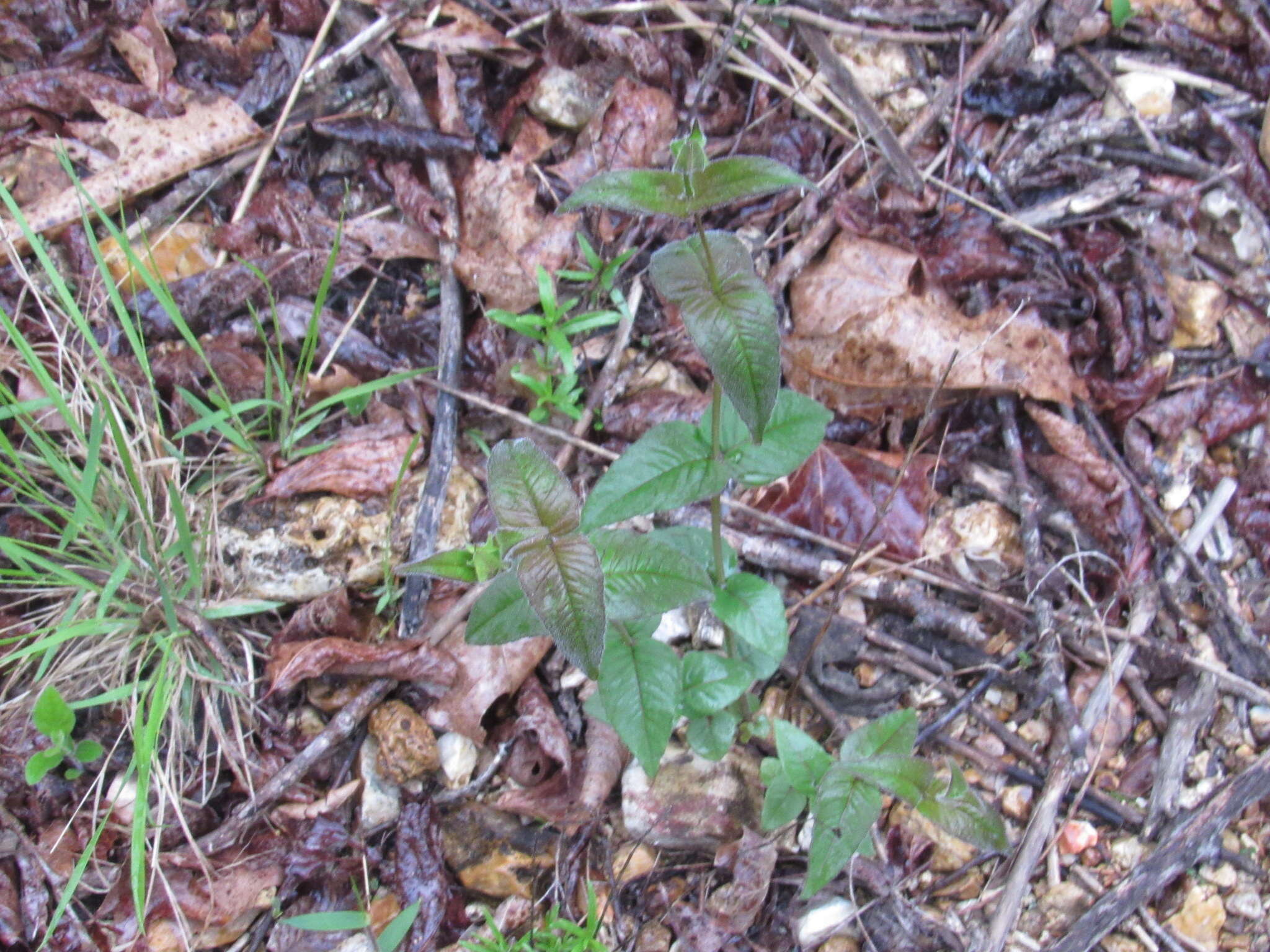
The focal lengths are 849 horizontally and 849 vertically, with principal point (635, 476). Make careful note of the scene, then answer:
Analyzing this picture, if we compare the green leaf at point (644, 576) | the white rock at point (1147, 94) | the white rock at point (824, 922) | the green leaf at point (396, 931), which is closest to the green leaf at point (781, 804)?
the white rock at point (824, 922)

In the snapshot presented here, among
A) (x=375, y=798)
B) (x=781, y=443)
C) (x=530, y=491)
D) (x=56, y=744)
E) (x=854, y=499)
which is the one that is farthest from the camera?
(x=854, y=499)

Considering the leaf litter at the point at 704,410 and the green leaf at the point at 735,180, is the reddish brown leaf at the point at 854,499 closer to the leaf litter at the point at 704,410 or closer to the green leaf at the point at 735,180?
the leaf litter at the point at 704,410

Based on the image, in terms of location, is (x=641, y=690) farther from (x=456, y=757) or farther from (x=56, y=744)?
(x=56, y=744)

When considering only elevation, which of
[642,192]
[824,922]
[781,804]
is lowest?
[824,922]

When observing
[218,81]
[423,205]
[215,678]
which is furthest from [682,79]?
[215,678]

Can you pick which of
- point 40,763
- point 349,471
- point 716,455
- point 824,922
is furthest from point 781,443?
point 40,763

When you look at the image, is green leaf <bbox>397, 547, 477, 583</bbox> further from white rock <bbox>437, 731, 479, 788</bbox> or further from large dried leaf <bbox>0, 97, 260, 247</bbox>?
large dried leaf <bbox>0, 97, 260, 247</bbox>
